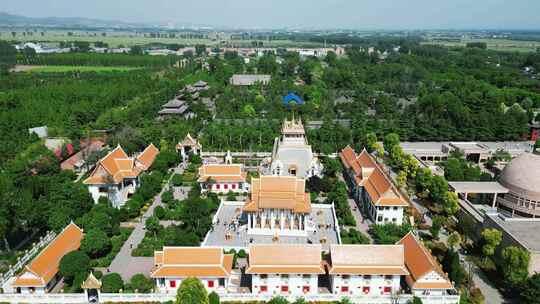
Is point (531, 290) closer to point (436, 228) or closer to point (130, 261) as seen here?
point (436, 228)

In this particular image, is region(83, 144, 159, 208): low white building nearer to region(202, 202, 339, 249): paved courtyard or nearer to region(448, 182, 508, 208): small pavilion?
region(202, 202, 339, 249): paved courtyard

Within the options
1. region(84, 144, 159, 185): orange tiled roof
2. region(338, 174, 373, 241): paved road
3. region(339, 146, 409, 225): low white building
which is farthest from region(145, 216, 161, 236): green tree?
region(339, 146, 409, 225): low white building

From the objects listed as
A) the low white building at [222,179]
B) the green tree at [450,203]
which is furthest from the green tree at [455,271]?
the low white building at [222,179]

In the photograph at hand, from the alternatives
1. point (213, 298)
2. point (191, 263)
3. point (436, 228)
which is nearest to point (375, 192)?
point (436, 228)

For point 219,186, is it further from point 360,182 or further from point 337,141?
point 337,141

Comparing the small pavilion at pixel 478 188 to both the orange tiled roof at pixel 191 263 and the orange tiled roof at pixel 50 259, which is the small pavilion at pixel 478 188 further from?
the orange tiled roof at pixel 50 259

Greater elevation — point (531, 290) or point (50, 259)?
point (531, 290)
